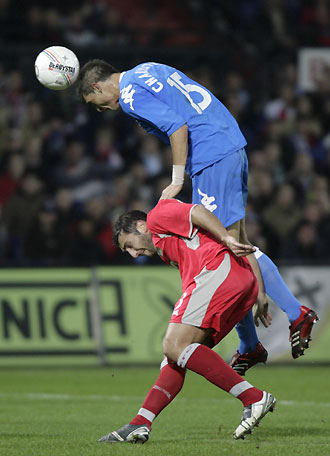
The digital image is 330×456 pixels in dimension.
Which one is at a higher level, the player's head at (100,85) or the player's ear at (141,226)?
the player's head at (100,85)

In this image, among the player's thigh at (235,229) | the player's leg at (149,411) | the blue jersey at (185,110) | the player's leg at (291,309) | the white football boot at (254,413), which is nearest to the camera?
the white football boot at (254,413)

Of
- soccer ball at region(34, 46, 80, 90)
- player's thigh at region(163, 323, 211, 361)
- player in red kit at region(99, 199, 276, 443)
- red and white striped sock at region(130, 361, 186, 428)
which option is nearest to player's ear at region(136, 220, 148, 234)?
player in red kit at region(99, 199, 276, 443)

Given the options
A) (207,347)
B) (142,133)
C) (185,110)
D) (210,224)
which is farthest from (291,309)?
A: (142,133)

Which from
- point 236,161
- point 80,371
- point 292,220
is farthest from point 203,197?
point 292,220

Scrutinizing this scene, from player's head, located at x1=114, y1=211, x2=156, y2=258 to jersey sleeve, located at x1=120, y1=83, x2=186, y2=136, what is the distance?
63 centimetres

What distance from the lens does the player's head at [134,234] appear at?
6.46 meters

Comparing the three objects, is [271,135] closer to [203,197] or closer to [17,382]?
[17,382]

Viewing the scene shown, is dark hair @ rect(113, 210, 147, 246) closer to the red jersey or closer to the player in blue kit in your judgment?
the red jersey

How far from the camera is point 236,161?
673 centimetres

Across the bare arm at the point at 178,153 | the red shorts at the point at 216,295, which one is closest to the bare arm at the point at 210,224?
the red shorts at the point at 216,295

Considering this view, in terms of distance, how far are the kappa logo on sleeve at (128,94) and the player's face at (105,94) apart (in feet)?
0.26

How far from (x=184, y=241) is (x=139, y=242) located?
1.17ft

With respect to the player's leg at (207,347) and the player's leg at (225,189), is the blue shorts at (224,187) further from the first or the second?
the player's leg at (207,347)

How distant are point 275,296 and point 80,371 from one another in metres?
5.77
